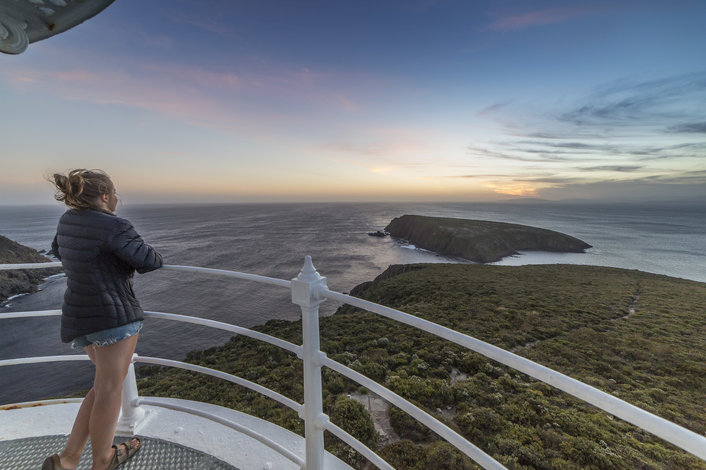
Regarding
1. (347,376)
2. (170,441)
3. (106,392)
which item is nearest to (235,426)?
(170,441)

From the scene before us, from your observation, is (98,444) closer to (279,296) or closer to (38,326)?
(279,296)

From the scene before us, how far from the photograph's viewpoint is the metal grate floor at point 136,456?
209 centimetres

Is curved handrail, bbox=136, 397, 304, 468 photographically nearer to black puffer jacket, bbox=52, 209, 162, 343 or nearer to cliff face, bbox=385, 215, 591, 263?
black puffer jacket, bbox=52, 209, 162, 343

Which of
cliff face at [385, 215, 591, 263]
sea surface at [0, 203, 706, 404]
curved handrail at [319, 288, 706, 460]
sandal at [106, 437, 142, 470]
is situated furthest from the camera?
cliff face at [385, 215, 591, 263]

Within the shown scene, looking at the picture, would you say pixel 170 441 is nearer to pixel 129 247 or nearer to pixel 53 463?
pixel 53 463

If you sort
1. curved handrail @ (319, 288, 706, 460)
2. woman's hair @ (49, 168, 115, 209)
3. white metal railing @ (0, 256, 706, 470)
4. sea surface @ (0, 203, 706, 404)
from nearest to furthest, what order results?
curved handrail @ (319, 288, 706, 460)
white metal railing @ (0, 256, 706, 470)
woman's hair @ (49, 168, 115, 209)
sea surface @ (0, 203, 706, 404)

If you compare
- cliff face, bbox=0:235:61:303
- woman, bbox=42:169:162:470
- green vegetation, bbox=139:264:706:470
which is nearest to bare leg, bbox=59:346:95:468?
woman, bbox=42:169:162:470

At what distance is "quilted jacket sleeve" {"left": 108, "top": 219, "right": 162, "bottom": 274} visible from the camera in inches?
63.7

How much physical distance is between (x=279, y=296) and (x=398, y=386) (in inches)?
1010

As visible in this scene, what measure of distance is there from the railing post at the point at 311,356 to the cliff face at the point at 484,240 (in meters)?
52.4

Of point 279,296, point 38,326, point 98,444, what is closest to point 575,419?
point 98,444

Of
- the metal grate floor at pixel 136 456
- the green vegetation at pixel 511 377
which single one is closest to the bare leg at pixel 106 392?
the metal grate floor at pixel 136 456

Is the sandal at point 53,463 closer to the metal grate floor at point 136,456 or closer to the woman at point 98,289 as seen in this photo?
the woman at point 98,289

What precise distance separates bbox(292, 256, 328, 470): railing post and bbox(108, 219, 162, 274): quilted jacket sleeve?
903 mm
